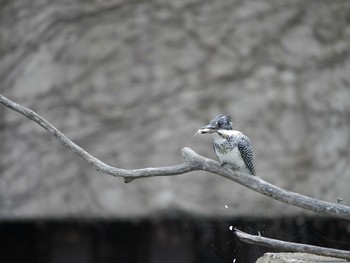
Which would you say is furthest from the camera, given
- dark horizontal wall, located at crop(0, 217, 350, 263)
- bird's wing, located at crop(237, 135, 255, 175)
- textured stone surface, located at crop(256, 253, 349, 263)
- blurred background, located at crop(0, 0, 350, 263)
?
dark horizontal wall, located at crop(0, 217, 350, 263)

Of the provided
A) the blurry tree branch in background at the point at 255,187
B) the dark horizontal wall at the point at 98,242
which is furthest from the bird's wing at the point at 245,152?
the dark horizontal wall at the point at 98,242

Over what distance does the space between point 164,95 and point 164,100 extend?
0.02 meters

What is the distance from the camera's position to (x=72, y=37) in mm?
3902

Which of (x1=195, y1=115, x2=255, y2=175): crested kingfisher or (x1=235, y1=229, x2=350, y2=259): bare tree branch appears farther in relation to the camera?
(x1=195, y1=115, x2=255, y2=175): crested kingfisher

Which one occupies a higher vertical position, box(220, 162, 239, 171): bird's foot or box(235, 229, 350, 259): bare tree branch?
box(220, 162, 239, 171): bird's foot

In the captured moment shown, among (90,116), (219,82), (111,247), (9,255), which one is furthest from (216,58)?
(9,255)

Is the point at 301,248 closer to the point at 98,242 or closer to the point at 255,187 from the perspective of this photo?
the point at 255,187

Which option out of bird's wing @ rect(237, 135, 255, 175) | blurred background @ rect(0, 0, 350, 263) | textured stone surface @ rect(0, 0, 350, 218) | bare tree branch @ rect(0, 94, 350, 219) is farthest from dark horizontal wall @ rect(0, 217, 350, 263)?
bare tree branch @ rect(0, 94, 350, 219)

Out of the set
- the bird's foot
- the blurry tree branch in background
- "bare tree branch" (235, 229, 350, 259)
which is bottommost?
"bare tree branch" (235, 229, 350, 259)

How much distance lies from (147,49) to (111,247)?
0.91 metres

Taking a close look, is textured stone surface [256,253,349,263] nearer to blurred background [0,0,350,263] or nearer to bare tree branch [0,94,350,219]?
bare tree branch [0,94,350,219]

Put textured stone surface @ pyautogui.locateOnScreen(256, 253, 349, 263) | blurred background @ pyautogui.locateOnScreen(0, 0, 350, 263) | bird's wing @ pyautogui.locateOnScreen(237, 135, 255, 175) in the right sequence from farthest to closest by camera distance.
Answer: blurred background @ pyautogui.locateOnScreen(0, 0, 350, 263), bird's wing @ pyautogui.locateOnScreen(237, 135, 255, 175), textured stone surface @ pyautogui.locateOnScreen(256, 253, 349, 263)

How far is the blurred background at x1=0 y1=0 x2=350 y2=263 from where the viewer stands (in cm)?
379

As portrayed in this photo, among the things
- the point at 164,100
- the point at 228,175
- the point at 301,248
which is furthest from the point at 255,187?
the point at 164,100
